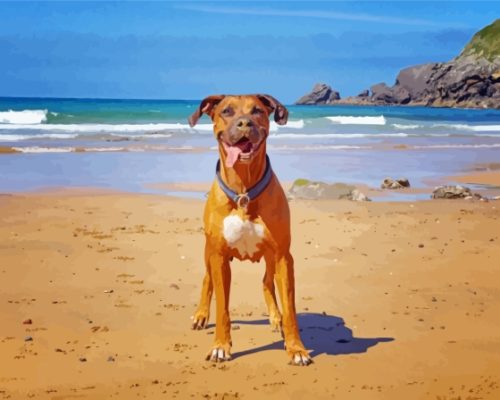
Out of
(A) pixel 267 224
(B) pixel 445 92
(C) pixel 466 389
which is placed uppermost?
(B) pixel 445 92

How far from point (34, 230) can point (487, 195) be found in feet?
25.6

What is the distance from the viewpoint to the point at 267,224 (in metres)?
5.24

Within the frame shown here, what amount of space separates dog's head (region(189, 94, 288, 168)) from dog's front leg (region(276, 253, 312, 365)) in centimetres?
75

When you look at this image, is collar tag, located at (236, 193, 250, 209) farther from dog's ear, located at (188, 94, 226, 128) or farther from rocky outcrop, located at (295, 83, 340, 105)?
rocky outcrop, located at (295, 83, 340, 105)

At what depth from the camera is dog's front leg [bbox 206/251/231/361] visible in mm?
5406

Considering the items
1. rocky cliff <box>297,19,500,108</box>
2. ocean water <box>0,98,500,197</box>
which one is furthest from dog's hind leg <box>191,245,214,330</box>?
rocky cliff <box>297,19,500,108</box>

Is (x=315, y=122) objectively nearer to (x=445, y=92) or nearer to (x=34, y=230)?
(x=34, y=230)

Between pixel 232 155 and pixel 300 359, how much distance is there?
136 centimetres

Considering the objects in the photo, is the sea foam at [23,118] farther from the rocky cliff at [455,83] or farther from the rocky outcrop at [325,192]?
the rocky cliff at [455,83]

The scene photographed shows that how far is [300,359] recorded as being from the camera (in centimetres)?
533

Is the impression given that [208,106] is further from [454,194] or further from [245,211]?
[454,194]

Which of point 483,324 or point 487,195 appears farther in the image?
point 487,195

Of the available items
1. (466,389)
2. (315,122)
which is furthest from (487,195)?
(315,122)

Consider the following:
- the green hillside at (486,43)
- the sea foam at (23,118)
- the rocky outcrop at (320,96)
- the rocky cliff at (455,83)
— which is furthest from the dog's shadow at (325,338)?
the rocky outcrop at (320,96)
